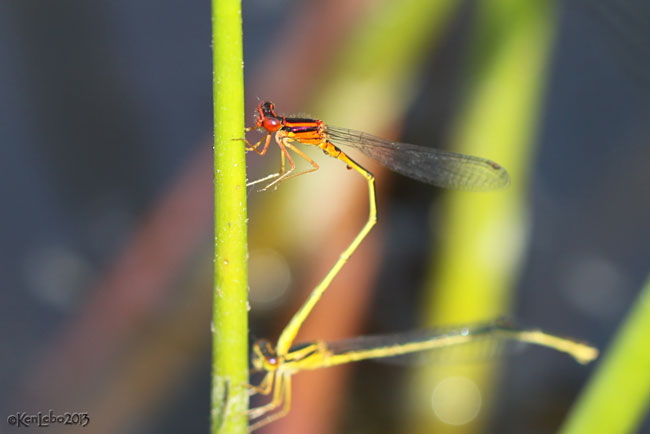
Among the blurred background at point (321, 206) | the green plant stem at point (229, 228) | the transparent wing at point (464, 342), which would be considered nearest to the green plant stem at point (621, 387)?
the transparent wing at point (464, 342)

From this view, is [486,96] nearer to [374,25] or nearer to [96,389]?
[374,25]

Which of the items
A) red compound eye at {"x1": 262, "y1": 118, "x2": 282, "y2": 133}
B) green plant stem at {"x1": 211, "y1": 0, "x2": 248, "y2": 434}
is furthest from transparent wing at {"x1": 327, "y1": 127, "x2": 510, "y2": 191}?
green plant stem at {"x1": 211, "y1": 0, "x2": 248, "y2": 434}

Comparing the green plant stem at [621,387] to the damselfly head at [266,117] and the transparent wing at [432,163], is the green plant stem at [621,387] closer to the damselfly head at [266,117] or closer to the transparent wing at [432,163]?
the transparent wing at [432,163]

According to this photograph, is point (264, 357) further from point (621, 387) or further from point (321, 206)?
point (321, 206)

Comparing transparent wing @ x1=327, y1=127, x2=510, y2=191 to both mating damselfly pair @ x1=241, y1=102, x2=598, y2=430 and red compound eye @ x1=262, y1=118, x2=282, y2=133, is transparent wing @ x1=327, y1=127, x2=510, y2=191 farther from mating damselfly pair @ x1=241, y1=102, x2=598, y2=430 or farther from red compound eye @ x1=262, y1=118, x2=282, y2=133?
red compound eye @ x1=262, y1=118, x2=282, y2=133

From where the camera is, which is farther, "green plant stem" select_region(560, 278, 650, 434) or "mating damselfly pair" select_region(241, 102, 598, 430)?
"mating damselfly pair" select_region(241, 102, 598, 430)

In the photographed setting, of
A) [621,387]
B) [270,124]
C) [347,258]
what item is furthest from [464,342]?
[270,124]
